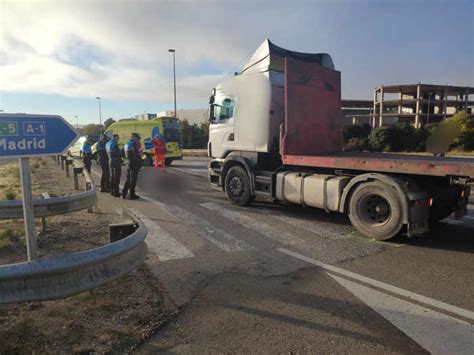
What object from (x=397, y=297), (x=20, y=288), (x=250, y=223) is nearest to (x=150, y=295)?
(x=20, y=288)

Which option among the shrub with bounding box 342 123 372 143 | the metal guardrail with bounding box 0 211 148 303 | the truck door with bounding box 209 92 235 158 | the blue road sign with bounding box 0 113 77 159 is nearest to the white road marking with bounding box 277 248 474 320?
the metal guardrail with bounding box 0 211 148 303

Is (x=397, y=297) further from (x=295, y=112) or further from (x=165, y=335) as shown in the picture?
(x=295, y=112)

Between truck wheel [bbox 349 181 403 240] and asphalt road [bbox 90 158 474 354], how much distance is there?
197 mm

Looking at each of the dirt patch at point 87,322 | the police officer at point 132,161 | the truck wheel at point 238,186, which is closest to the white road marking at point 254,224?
the truck wheel at point 238,186

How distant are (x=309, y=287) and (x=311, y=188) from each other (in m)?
3.27

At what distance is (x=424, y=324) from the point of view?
3424 mm

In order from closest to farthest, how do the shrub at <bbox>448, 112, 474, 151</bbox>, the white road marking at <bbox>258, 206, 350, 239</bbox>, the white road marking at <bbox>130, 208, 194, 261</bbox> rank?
the white road marking at <bbox>130, 208, 194, 261</bbox>
the white road marking at <bbox>258, 206, 350, 239</bbox>
the shrub at <bbox>448, 112, 474, 151</bbox>

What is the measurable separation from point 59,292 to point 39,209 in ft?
11.5

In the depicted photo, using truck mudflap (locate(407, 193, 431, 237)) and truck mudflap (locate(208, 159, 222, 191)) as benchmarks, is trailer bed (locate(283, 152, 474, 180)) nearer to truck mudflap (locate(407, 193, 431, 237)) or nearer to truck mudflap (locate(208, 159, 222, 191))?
truck mudflap (locate(407, 193, 431, 237))

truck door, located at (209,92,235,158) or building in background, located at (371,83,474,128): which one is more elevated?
building in background, located at (371,83,474,128)

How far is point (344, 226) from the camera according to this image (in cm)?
710

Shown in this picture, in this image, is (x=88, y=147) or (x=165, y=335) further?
(x=88, y=147)

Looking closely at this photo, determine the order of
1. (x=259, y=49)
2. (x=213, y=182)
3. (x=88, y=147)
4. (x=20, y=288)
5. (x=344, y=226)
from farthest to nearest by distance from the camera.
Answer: (x=88, y=147)
(x=213, y=182)
(x=259, y=49)
(x=344, y=226)
(x=20, y=288)

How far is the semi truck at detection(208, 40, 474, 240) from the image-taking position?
233 inches
